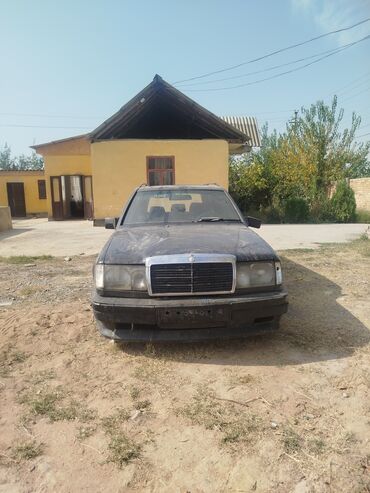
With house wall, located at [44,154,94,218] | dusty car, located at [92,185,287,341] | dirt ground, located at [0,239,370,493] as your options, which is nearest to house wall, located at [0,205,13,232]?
house wall, located at [44,154,94,218]

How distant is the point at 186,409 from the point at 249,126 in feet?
73.6

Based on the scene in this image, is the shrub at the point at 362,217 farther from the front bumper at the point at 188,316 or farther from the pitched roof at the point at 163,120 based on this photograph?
the front bumper at the point at 188,316

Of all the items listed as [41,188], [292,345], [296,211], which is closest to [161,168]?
[296,211]

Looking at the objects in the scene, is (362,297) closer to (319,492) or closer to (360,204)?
(319,492)

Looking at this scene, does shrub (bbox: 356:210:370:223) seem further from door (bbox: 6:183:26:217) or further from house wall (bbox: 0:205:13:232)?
door (bbox: 6:183:26:217)

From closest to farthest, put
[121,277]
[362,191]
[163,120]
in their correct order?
[121,277], [163,120], [362,191]

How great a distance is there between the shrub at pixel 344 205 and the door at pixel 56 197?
13.6 m

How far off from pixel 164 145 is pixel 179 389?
1300 centimetres

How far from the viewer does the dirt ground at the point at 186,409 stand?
1926mm

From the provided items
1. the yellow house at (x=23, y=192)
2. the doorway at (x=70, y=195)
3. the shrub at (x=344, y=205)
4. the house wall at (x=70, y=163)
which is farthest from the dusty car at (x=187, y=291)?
the yellow house at (x=23, y=192)

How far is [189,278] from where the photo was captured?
3104mm

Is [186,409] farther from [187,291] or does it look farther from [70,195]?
[70,195]

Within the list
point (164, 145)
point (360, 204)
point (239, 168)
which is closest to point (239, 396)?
point (164, 145)

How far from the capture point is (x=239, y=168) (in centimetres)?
1858
